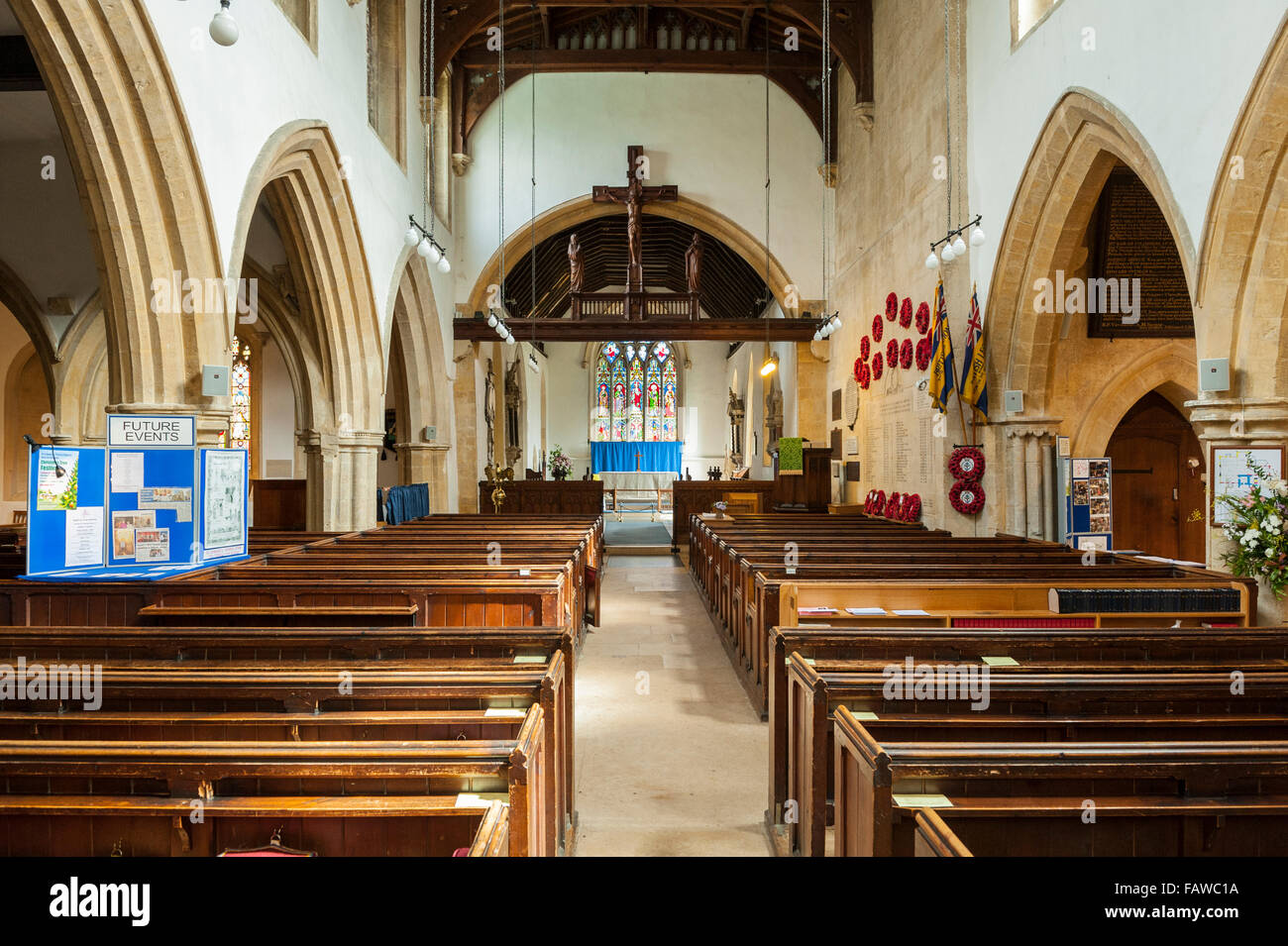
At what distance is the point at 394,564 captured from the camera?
4949 mm

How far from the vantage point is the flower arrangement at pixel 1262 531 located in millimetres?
3838

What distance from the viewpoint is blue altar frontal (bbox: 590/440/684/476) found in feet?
76.5

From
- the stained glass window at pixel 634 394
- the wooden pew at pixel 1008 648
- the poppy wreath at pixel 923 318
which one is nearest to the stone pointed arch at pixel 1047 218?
the poppy wreath at pixel 923 318

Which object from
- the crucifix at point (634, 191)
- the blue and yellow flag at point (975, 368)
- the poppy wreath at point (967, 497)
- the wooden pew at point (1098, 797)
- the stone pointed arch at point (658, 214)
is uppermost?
the crucifix at point (634, 191)

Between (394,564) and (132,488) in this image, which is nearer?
(132,488)

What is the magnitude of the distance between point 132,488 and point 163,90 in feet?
6.95

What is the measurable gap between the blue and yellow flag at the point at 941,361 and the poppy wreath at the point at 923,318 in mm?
297

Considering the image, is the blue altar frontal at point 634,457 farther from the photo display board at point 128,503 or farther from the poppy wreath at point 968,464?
the photo display board at point 128,503

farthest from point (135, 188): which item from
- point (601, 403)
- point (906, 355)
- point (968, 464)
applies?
point (601, 403)

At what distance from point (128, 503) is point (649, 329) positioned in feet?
25.7

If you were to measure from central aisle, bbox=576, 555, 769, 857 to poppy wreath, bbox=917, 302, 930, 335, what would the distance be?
3.50 metres
